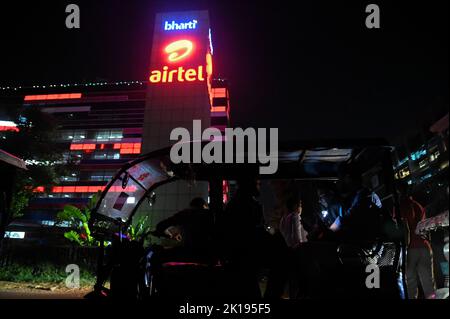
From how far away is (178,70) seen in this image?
33719mm

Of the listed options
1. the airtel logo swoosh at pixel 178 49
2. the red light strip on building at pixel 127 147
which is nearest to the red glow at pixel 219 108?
the red light strip on building at pixel 127 147

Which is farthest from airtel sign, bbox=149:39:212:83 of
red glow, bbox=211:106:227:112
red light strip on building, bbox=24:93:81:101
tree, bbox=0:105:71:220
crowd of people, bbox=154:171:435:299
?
red light strip on building, bbox=24:93:81:101

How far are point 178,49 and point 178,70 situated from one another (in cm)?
242

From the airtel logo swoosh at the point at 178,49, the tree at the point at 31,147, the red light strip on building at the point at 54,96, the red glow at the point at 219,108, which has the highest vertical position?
the red light strip on building at the point at 54,96

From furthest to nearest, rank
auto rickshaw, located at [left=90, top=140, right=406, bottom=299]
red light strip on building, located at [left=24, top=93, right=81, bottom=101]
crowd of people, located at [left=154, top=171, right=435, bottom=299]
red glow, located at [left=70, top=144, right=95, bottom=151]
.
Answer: red light strip on building, located at [left=24, top=93, right=81, bottom=101], red glow, located at [left=70, top=144, right=95, bottom=151], crowd of people, located at [left=154, top=171, right=435, bottom=299], auto rickshaw, located at [left=90, top=140, right=406, bottom=299]

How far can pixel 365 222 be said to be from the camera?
438 centimetres

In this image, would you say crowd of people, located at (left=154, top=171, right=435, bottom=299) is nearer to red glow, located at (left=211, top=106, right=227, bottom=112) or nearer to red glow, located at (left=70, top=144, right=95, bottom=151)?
red glow, located at (left=211, top=106, right=227, bottom=112)

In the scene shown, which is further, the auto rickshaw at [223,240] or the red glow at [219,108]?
the red glow at [219,108]

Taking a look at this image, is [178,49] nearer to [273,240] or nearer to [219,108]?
[219,108]

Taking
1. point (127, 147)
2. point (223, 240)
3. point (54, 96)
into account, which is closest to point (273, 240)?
point (223, 240)

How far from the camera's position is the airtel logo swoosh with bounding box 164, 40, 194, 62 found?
1315 inches

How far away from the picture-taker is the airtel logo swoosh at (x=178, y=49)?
33406mm

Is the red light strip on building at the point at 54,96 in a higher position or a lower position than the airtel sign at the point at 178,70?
higher

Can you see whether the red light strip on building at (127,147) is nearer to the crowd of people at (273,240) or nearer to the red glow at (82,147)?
the red glow at (82,147)
